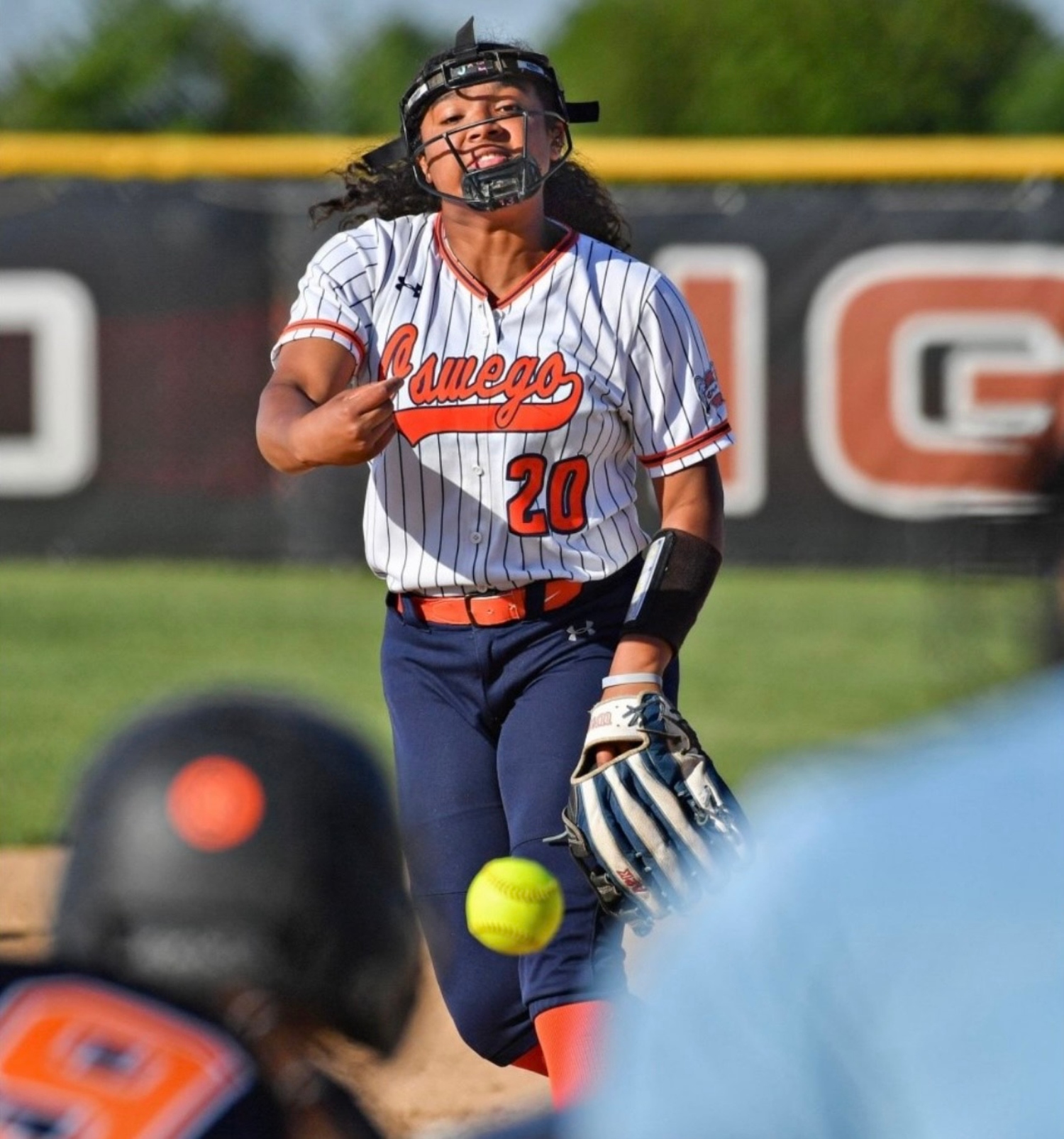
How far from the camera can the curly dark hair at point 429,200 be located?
10.5ft

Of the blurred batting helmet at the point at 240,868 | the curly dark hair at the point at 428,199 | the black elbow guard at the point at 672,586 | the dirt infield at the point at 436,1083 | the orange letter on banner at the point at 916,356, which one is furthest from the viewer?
the orange letter on banner at the point at 916,356

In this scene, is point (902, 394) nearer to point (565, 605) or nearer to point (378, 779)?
point (565, 605)

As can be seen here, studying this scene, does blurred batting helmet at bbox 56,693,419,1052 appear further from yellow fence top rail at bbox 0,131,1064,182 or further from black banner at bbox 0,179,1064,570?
yellow fence top rail at bbox 0,131,1064,182

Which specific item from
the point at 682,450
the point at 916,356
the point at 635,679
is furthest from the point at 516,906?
the point at 916,356

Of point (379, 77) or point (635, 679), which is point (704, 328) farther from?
point (379, 77)

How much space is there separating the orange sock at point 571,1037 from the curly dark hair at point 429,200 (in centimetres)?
123

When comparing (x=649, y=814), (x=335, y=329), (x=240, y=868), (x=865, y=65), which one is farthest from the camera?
(x=865, y=65)

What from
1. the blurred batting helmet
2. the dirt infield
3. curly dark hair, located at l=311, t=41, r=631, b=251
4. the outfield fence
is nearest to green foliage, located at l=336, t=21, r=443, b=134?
the outfield fence

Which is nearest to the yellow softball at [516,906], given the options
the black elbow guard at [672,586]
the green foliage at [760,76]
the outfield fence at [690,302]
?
the black elbow guard at [672,586]

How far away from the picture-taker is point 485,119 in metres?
2.86

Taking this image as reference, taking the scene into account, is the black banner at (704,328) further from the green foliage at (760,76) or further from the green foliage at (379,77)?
the green foliage at (760,76)

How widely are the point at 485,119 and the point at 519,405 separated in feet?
1.36

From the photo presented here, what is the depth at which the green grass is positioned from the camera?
23.2 feet

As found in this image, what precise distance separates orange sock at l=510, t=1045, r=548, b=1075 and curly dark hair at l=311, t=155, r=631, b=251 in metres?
1.27
